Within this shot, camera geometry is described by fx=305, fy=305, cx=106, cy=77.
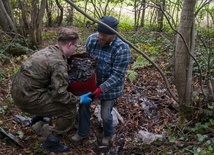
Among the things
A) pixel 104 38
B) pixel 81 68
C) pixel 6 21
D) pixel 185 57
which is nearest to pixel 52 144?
pixel 81 68

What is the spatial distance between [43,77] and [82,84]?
0.49 m

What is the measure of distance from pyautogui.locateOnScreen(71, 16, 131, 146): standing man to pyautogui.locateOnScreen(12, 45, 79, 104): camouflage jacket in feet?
1.60

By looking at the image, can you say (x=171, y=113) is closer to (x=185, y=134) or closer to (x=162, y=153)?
(x=185, y=134)

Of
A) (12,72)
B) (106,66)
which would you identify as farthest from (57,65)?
(12,72)

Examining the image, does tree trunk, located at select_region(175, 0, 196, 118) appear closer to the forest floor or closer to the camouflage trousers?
the forest floor

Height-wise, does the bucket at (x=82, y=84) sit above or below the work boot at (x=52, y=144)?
above

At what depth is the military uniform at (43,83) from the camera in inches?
132

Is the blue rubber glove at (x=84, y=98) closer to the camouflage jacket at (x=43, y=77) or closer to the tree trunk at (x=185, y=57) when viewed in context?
the camouflage jacket at (x=43, y=77)

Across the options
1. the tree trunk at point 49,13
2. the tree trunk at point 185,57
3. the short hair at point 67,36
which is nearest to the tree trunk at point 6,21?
the tree trunk at point 49,13

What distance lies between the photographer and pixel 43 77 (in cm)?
341

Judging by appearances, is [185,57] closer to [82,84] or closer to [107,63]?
[107,63]

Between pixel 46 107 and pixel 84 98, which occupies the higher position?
pixel 84 98

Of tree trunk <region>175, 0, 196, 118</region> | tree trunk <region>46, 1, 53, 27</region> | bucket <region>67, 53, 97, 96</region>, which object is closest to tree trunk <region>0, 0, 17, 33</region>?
tree trunk <region>46, 1, 53, 27</region>

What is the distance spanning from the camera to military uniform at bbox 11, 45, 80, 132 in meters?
3.35
